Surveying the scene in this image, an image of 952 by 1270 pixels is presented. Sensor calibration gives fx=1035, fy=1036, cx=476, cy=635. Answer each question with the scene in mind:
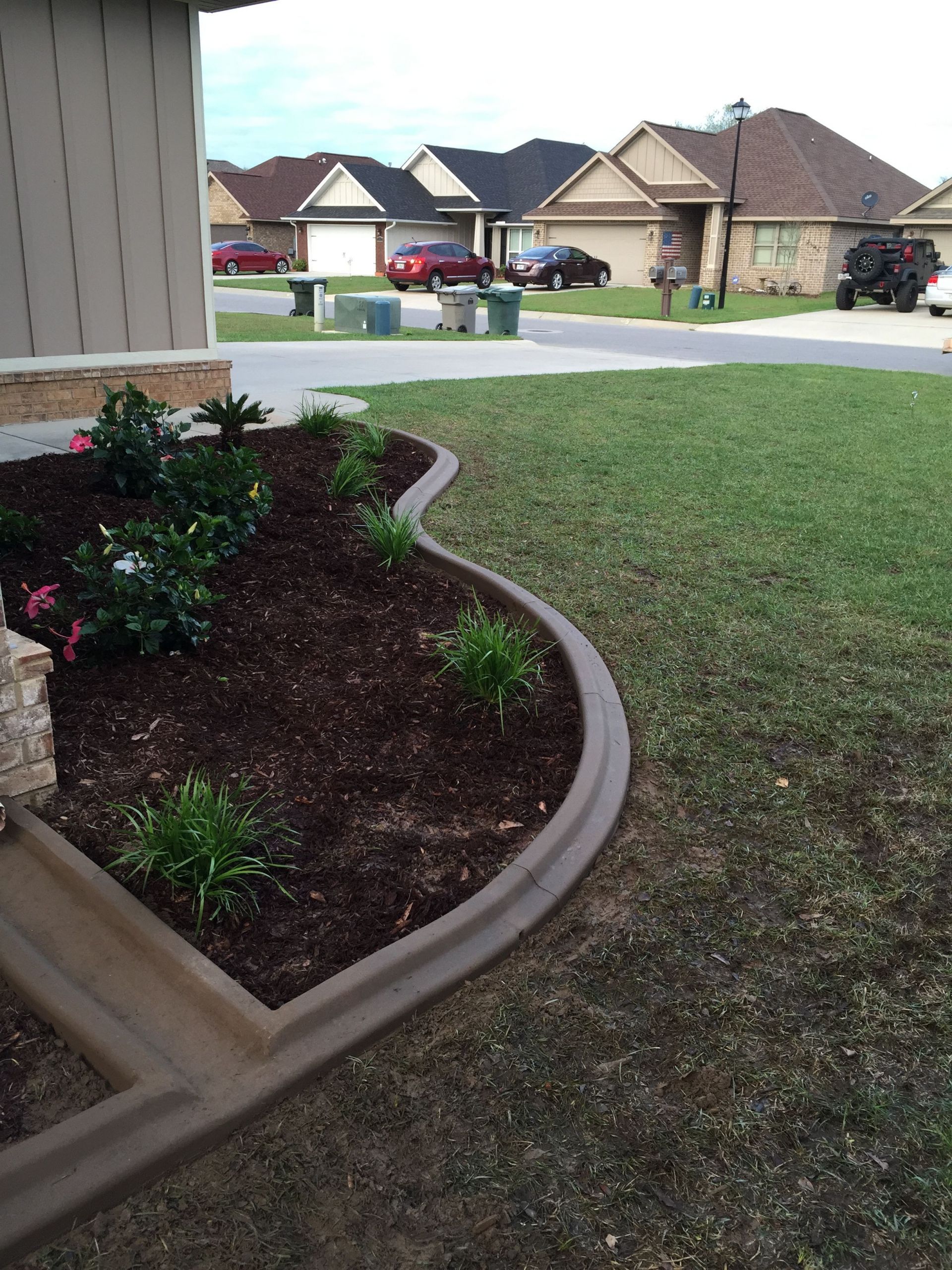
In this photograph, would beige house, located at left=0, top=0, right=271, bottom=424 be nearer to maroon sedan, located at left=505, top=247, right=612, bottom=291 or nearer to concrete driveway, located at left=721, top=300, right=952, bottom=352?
concrete driveway, located at left=721, top=300, right=952, bottom=352

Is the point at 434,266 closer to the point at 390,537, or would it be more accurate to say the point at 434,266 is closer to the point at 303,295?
the point at 303,295

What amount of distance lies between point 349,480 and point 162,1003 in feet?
A: 14.3

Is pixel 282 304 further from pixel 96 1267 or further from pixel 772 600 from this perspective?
pixel 96 1267

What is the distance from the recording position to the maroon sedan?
123ft

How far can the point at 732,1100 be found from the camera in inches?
94.7

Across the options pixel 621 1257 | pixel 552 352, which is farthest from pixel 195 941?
pixel 552 352

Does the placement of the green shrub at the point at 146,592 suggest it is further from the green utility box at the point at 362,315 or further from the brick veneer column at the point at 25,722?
the green utility box at the point at 362,315

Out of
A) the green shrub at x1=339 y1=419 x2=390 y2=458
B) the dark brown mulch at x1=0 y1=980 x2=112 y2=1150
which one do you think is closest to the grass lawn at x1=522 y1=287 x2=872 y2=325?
the green shrub at x1=339 y1=419 x2=390 y2=458

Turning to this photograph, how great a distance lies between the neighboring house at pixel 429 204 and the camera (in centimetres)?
4850

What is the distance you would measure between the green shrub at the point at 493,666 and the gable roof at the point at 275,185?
176 feet

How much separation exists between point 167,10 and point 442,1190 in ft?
28.8

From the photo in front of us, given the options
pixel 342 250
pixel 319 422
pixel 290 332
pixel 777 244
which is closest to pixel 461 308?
pixel 290 332

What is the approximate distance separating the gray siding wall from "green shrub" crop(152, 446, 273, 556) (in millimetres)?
3286

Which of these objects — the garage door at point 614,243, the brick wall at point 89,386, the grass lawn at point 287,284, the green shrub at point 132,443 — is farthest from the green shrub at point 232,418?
the garage door at point 614,243
